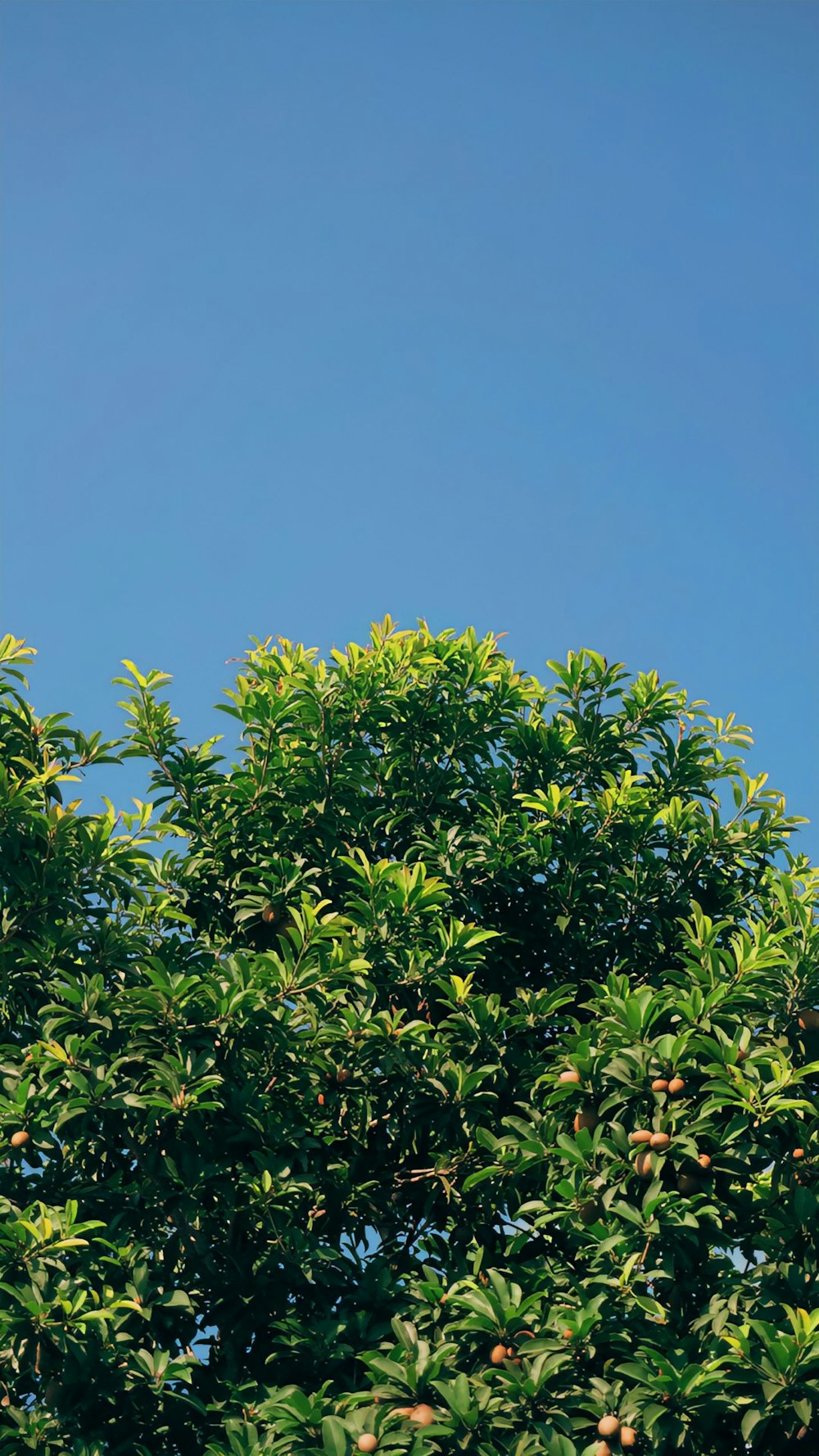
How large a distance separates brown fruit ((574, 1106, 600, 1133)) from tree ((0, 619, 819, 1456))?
14 mm

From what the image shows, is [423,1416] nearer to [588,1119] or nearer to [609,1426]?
[609,1426]

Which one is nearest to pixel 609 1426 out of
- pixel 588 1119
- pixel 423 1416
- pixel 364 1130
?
pixel 423 1416

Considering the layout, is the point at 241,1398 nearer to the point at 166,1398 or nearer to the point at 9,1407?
the point at 166,1398

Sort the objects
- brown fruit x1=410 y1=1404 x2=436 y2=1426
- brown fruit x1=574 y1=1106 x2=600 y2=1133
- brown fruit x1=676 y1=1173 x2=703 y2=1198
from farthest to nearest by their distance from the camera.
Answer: brown fruit x1=574 y1=1106 x2=600 y2=1133
brown fruit x1=676 y1=1173 x2=703 y2=1198
brown fruit x1=410 y1=1404 x2=436 y2=1426

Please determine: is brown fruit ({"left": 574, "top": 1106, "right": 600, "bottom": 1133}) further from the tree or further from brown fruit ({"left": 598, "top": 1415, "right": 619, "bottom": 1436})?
brown fruit ({"left": 598, "top": 1415, "right": 619, "bottom": 1436})

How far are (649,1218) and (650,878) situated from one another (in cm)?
264

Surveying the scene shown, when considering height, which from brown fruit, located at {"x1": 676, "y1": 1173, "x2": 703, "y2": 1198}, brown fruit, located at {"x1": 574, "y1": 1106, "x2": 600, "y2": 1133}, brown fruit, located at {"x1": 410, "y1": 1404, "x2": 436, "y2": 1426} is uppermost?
brown fruit, located at {"x1": 574, "y1": 1106, "x2": 600, "y2": 1133}

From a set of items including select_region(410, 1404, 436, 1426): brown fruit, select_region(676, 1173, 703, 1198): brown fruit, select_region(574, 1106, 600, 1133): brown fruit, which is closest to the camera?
select_region(410, 1404, 436, 1426): brown fruit

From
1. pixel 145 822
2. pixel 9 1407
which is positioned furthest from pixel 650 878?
pixel 9 1407

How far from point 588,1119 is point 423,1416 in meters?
1.70

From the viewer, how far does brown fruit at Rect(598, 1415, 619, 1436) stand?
6605 millimetres

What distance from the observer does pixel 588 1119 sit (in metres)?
7.50

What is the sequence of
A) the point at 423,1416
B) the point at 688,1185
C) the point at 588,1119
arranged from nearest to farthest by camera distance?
the point at 423,1416 → the point at 688,1185 → the point at 588,1119

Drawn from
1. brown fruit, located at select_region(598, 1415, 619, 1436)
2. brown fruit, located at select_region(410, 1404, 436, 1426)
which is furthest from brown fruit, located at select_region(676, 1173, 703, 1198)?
brown fruit, located at select_region(410, 1404, 436, 1426)
